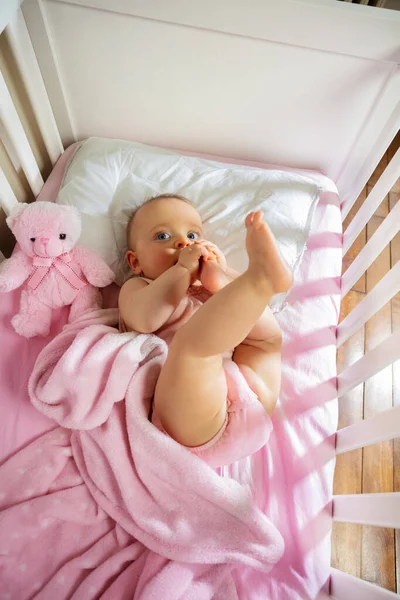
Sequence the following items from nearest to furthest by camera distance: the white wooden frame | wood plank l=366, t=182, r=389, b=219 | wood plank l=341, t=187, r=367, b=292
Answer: the white wooden frame, wood plank l=341, t=187, r=367, b=292, wood plank l=366, t=182, r=389, b=219

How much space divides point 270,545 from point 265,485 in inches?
4.9

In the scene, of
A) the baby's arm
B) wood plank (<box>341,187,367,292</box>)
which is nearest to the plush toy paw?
the baby's arm

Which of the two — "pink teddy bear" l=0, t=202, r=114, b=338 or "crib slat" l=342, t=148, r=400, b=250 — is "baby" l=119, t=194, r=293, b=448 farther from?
"crib slat" l=342, t=148, r=400, b=250

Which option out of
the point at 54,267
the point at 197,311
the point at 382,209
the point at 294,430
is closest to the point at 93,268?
the point at 54,267

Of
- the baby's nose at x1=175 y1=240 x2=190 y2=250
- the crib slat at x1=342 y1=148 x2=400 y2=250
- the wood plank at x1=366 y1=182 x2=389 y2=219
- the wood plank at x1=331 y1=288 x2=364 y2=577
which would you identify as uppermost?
the crib slat at x1=342 y1=148 x2=400 y2=250

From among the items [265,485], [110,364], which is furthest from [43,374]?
[265,485]

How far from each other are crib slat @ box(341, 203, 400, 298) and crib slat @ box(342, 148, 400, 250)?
3.5 inches

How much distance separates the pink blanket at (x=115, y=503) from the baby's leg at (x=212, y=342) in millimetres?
57

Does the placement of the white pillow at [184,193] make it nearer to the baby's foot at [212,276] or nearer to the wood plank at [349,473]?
the baby's foot at [212,276]

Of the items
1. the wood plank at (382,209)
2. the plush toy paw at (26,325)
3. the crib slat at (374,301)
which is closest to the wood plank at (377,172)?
the wood plank at (382,209)

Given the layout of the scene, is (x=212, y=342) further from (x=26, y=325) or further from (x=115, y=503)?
(x=26, y=325)

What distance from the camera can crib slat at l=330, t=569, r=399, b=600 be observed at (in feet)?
2.21

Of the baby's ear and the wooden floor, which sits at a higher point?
the baby's ear

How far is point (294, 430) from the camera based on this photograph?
0.94 meters
